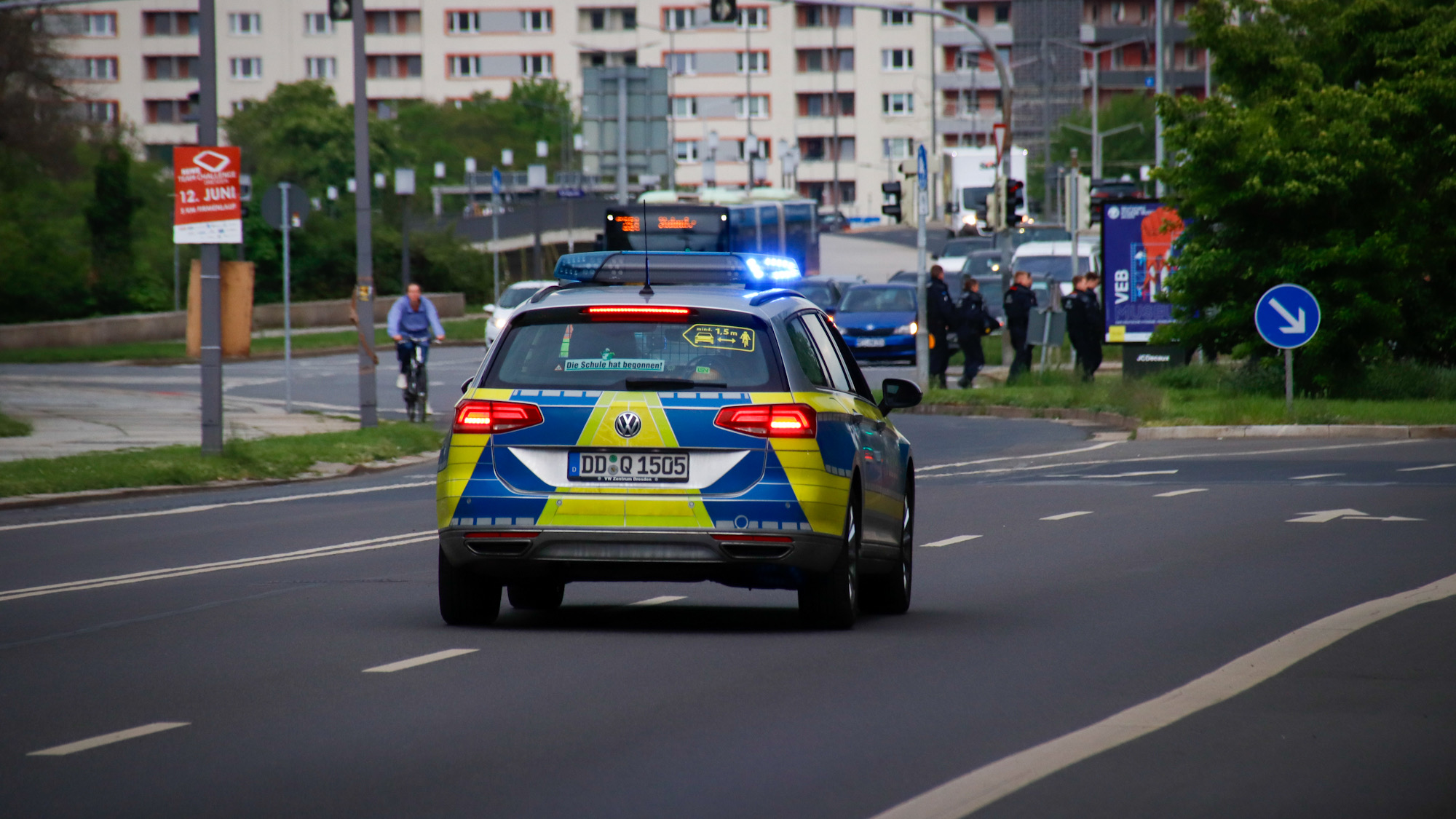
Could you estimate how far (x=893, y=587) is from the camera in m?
11.3

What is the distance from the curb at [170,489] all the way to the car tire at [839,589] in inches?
403

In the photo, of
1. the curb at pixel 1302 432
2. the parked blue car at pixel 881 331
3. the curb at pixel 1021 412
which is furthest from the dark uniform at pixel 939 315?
the curb at pixel 1302 432

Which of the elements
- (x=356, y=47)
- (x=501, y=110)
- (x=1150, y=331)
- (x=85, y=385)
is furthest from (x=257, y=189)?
(x=501, y=110)

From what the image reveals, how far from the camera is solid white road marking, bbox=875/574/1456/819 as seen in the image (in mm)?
6421

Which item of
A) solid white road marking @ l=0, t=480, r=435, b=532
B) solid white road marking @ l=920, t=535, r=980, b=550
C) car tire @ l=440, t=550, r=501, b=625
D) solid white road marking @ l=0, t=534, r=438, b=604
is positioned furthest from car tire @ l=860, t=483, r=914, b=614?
solid white road marking @ l=0, t=480, r=435, b=532

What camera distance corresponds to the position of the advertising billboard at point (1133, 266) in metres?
36.5

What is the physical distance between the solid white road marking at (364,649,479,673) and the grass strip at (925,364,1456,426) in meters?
19.6

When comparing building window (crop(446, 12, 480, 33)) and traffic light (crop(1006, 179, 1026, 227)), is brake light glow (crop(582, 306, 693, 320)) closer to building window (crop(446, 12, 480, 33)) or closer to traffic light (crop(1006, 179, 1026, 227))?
traffic light (crop(1006, 179, 1026, 227))

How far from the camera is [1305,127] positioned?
3134cm

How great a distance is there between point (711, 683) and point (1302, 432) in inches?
785

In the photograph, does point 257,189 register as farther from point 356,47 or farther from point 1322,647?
point 1322,647

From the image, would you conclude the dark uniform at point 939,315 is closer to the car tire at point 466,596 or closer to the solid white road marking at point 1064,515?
the solid white road marking at point 1064,515

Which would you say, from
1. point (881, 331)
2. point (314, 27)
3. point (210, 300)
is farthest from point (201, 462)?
point (314, 27)

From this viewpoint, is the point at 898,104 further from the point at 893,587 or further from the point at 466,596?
the point at 466,596
